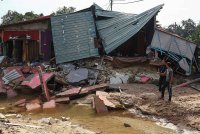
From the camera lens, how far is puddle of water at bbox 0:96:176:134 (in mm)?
10123

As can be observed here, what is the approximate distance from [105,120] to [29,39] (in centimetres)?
1092

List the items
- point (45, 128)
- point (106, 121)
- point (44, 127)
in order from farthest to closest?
point (106, 121)
point (44, 127)
point (45, 128)

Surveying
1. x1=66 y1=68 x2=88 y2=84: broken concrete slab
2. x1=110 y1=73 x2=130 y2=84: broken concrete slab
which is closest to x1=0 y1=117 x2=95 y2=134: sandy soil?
x1=66 y1=68 x2=88 y2=84: broken concrete slab

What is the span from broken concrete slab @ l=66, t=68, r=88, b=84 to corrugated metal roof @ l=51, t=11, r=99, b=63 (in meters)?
2.17

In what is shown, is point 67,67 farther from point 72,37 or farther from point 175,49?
point 175,49

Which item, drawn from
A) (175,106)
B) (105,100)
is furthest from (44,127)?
(175,106)

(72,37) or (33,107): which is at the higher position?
(72,37)

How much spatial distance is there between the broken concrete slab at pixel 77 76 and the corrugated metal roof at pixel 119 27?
289 centimetres

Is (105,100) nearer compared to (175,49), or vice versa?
(105,100)

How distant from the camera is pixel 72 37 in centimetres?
2011

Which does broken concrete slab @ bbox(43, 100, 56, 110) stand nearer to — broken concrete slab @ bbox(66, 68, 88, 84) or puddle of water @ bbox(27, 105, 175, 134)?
puddle of water @ bbox(27, 105, 175, 134)

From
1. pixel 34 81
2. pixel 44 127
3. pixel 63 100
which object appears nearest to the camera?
pixel 44 127

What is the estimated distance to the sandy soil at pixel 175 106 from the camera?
11.0 metres

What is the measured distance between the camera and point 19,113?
41.4ft
